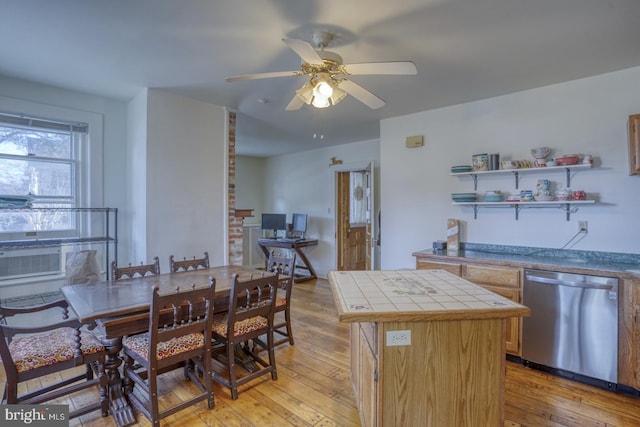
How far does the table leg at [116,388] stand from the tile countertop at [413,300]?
144 cm

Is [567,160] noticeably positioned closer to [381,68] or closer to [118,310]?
[381,68]

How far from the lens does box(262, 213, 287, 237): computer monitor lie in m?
6.18

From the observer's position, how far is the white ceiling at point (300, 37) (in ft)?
6.07

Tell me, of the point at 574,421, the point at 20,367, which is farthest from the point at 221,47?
the point at 574,421

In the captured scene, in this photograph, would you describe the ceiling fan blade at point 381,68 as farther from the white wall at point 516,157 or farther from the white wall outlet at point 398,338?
the white wall at point 516,157

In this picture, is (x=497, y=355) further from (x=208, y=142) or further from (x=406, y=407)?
(x=208, y=142)

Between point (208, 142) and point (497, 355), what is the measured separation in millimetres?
3366

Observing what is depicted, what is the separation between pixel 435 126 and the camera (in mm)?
3723

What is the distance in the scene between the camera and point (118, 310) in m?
1.84

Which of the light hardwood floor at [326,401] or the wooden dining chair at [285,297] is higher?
the wooden dining chair at [285,297]

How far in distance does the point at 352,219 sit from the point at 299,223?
3.45 ft

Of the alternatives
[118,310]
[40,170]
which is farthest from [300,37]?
[40,170]

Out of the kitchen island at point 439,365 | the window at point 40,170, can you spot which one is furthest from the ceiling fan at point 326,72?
the window at point 40,170

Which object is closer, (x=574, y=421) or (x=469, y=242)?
(x=574, y=421)
